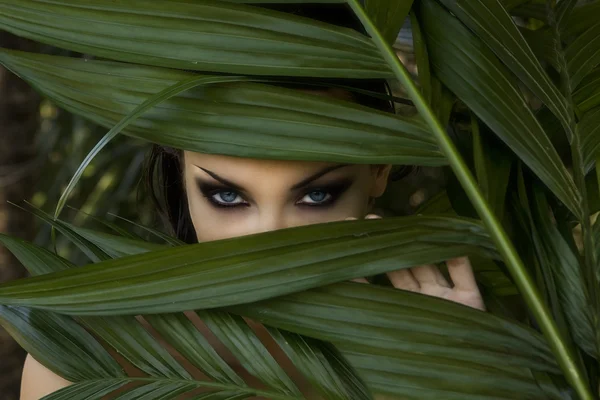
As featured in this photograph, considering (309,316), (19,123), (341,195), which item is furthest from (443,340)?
(19,123)

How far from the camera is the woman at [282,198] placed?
0.52 meters

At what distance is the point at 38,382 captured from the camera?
23.3 inches

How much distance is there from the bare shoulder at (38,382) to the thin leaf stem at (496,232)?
1.20 ft

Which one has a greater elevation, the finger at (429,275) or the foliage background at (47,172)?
the foliage background at (47,172)

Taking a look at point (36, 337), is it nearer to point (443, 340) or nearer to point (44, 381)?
point (44, 381)

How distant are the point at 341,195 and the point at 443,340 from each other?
0.21m

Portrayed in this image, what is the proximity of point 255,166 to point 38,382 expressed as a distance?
265 millimetres

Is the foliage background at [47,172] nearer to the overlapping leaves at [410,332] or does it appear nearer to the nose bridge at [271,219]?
the nose bridge at [271,219]

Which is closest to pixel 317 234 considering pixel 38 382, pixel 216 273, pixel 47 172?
pixel 216 273

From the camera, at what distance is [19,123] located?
3.30ft

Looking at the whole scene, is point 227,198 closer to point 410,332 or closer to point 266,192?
point 266,192

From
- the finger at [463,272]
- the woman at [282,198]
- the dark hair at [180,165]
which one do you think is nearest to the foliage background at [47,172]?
the dark hair at [180,165]

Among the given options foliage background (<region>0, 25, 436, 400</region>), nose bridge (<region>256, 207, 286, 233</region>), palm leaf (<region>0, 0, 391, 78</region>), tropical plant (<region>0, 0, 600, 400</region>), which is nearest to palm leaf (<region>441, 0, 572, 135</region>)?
tropical plant (<region>0, 0, 600, 400</region>)

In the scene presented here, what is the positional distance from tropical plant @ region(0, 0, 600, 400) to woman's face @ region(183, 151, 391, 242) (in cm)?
9
